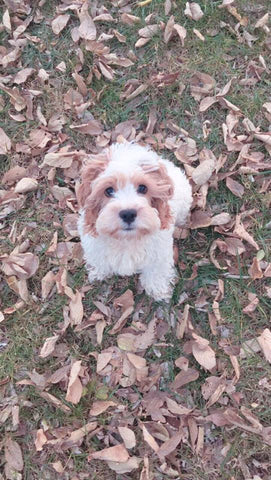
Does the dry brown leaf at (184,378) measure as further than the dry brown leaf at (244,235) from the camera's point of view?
No

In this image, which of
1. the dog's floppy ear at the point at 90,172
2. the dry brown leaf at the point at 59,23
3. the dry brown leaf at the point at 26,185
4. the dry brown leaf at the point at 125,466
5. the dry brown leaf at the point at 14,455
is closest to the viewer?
the dog's floppy ear at the point at 90,172

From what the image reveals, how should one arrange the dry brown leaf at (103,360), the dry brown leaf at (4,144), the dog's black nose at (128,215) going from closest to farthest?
the dog's black nose at (128,215) < the dry brown leaf at (103,360) < the dry brown leaf at (4,144)

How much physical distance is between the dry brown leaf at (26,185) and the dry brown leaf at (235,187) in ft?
5.63

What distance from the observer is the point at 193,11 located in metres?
4.92

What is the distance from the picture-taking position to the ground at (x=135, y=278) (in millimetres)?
3502

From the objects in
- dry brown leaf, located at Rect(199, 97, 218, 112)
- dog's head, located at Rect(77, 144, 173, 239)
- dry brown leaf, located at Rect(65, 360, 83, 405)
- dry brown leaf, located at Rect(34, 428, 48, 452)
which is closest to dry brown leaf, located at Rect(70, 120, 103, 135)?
dry brown leaf, located at Rect(199, 97, 218, 112)

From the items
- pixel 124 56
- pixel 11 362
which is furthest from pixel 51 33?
pixel 11 362

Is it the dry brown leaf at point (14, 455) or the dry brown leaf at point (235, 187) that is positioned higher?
the dry brown leaf at point (235, 187)

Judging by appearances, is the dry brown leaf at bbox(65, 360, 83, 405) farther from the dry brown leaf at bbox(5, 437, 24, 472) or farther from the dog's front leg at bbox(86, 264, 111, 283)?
the dog's front leg at bbox(86, 264, 111, 283)

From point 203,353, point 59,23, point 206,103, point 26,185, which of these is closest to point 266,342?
point 203,353

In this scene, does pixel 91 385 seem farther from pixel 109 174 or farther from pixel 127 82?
pixel 127 82

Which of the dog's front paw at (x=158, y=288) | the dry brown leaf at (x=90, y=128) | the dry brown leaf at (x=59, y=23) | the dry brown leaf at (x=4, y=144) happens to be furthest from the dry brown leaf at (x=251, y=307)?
the dry brown leaf at (x=59, y=23)

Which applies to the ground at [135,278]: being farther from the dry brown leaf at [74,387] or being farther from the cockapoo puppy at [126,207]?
the cockapoo puppy at [126,207]

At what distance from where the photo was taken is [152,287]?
12.7 ft
